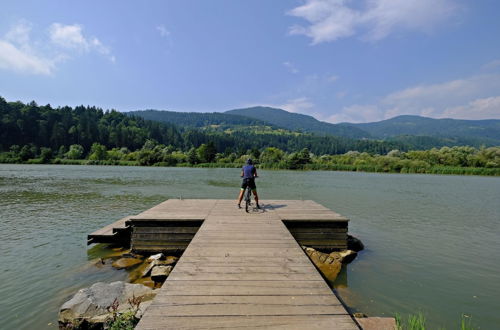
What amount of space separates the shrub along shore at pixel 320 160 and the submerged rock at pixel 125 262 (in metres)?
75.3

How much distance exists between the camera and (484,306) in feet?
20.8

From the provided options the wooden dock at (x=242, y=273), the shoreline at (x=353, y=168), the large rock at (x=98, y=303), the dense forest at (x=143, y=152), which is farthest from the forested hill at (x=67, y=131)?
the large rock at (x=98, y=303)

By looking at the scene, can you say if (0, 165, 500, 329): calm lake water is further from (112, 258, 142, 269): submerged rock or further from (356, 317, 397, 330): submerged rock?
(356, 317, 397, 330): submerged rock

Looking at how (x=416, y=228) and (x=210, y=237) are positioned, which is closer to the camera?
(x=210, y=237)

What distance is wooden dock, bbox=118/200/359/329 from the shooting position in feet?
11.0

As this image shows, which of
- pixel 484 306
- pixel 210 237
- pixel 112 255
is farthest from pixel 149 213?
pixel 484 306

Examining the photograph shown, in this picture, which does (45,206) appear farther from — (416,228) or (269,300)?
(416,228)

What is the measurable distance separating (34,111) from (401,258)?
15407 cm

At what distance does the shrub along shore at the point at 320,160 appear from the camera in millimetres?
69562

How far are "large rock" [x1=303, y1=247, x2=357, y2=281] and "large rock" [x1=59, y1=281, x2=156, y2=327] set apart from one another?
4.90 meters

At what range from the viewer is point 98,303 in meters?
5.20

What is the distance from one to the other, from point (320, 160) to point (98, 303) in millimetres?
92061

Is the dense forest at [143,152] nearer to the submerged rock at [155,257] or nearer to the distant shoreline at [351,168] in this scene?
the distant shoreline at [351,168]

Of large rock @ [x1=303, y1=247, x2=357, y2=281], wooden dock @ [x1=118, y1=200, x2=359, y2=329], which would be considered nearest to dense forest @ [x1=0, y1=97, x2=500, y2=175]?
large rock @ [x1=303, y1=247, x2=357, y2=281]
